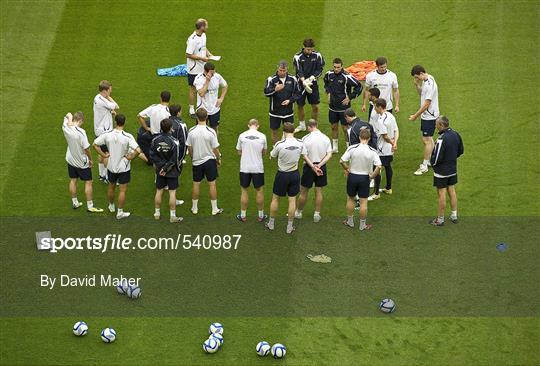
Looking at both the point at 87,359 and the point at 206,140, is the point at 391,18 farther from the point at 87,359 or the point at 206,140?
the point at 87,359

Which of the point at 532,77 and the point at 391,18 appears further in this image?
the point at 391,18

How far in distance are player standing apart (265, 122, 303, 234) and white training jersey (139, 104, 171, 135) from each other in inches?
89.5

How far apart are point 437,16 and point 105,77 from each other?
25.6ft

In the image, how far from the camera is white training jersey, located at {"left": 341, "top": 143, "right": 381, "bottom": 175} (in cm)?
1892

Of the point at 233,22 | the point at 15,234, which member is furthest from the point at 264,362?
the point at 233,22

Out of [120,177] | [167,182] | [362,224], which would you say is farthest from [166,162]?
[362,224]

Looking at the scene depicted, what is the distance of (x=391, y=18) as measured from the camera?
25.8 metres

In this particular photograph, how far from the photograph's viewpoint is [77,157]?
1959 centimetres

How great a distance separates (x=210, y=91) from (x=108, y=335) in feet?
20.0

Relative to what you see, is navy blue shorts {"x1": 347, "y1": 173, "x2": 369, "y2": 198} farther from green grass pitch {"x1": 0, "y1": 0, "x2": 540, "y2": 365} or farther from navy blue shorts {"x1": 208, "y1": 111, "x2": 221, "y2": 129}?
navy blue shorts {"x1": 208, "y1": 111, "x2": 221, "y2": 129}

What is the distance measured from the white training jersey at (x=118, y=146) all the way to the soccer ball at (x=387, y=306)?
5.16 metres

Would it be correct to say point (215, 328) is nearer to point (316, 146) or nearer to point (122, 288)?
point (122, 288)

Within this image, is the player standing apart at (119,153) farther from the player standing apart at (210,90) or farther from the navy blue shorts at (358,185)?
the navy blue shorts at (358,185)

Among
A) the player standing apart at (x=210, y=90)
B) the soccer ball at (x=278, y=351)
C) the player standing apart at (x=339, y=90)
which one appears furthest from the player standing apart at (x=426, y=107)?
the soccer ball at (x=278, y=351)
